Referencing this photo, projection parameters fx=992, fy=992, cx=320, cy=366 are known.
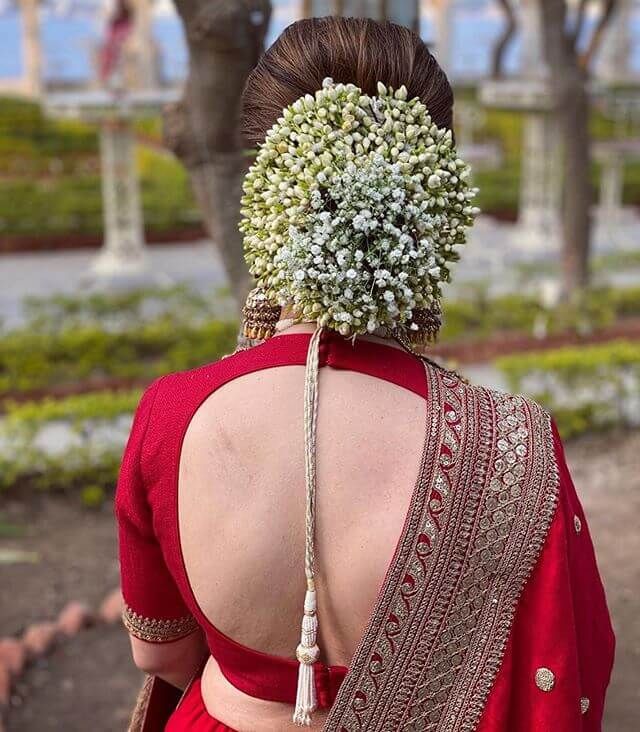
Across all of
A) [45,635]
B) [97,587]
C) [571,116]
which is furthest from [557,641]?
[571,116]

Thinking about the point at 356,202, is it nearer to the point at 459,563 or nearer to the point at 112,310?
the point at 459,563

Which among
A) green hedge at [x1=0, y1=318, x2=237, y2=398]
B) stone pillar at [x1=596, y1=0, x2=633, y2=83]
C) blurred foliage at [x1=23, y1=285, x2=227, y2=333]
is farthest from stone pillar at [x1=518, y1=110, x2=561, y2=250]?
stone pillar at [x1=596, y1=0, x2=633, y2=83]

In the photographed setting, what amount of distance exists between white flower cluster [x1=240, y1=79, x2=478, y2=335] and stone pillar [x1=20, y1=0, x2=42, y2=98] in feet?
54.3

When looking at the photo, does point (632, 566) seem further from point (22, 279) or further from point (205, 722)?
point (22, 279)

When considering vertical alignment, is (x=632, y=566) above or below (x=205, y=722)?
below

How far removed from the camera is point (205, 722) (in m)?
1.44

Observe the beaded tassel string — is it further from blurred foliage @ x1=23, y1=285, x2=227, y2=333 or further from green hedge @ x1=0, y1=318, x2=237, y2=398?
blurred foliage @ x1=23, y1=285, x2=227, y2=333

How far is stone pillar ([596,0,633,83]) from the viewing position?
16.5 m

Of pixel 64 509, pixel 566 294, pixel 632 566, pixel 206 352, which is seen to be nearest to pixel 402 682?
pixel 632 566

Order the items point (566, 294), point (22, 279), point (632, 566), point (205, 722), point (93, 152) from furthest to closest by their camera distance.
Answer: point (93, 152) < point (22, 279) < point (566, 294) < point (632, 566) < point (205, 722)

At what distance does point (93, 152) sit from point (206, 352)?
359 inches

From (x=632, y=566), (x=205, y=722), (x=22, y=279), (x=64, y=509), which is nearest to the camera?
(x=205, y=722)

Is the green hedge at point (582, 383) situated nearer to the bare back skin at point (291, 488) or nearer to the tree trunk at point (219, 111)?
the tree trunk at point (219, 111)

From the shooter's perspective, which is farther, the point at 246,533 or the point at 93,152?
the point at 93,152
